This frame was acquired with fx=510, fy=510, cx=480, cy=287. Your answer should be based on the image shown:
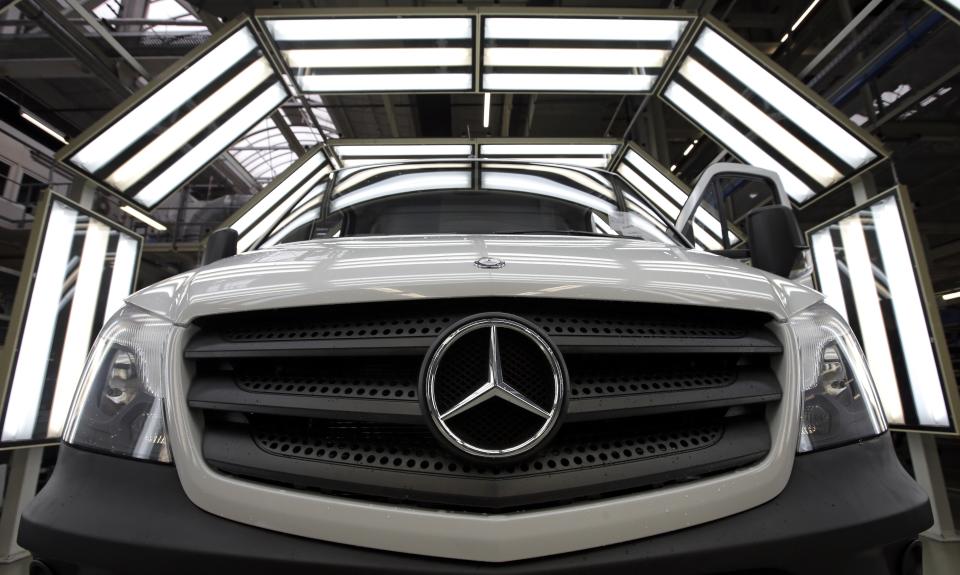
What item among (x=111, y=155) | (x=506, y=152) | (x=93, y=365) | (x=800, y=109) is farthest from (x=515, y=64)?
(x=93, y=365)

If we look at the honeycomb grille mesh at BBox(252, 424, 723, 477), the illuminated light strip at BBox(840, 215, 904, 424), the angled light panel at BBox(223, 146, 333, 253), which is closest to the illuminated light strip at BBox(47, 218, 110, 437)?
the angled light panel at BBox(223, 146, 333, 253)

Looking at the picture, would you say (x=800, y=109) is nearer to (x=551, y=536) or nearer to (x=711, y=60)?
(x=711, y=60)

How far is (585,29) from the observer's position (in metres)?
3.87

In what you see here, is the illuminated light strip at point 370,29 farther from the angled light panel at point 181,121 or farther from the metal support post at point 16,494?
the metal support post at point 16,494

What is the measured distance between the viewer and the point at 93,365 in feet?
4.02

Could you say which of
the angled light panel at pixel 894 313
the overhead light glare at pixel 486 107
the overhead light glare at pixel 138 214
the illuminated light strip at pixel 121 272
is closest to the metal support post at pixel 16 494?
the illuminated light strip at pixel 121 272

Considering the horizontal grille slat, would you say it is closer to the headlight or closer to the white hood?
the headlight

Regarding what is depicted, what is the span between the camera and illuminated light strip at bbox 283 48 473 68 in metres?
4.05

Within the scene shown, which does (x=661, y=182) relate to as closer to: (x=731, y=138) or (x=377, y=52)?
(x=731, y=138)

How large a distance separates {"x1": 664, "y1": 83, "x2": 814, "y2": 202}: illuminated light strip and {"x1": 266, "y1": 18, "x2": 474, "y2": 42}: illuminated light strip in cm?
200

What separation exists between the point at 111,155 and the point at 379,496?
400cm

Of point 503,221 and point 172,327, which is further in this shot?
point 503,221

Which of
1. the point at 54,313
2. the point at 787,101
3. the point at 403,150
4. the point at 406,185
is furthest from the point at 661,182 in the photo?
the point at 54,313

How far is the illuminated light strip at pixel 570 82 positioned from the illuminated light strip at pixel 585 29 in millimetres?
417
